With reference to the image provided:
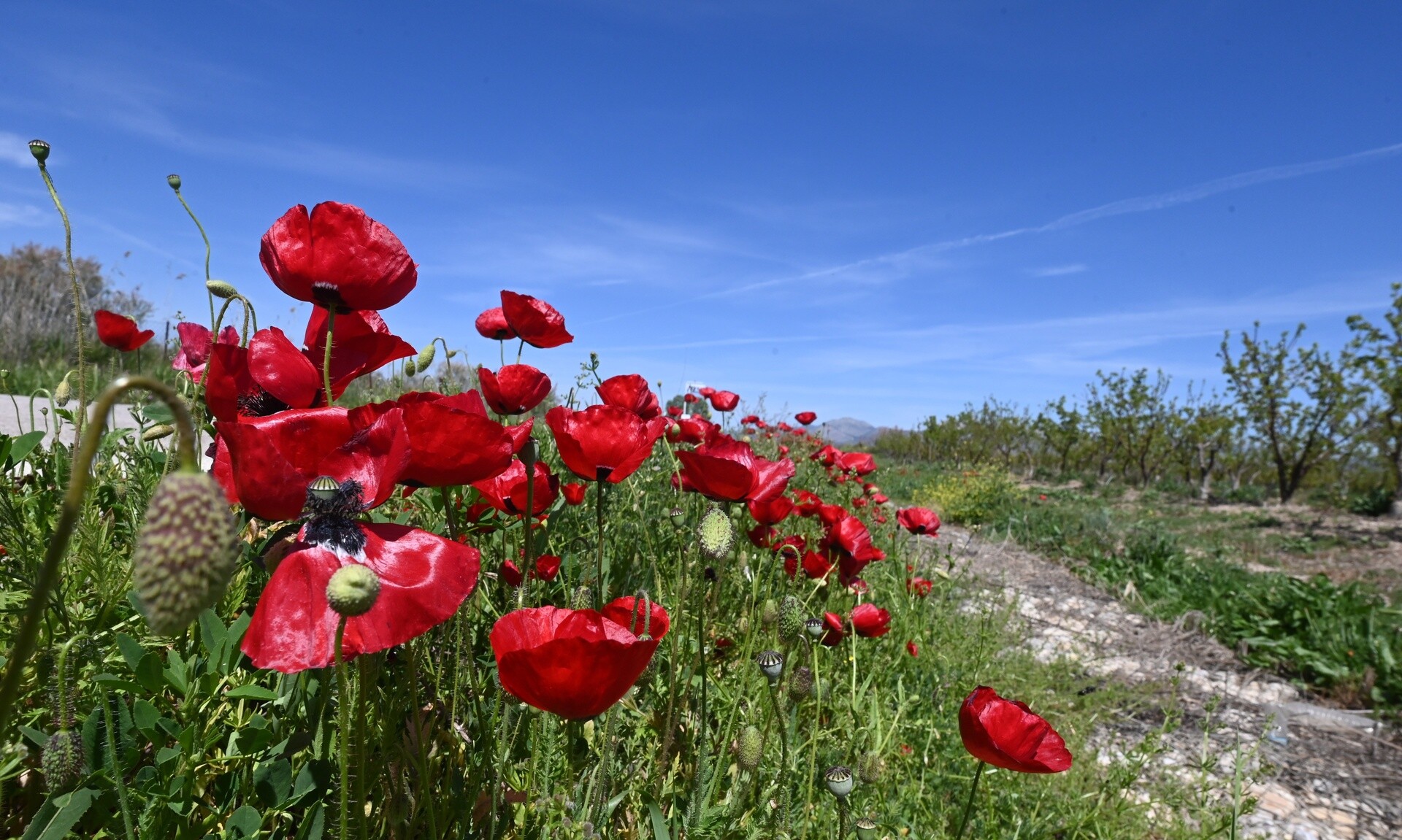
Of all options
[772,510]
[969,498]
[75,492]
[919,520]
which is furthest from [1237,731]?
[969,498]

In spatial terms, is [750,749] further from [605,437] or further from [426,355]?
[426,355]

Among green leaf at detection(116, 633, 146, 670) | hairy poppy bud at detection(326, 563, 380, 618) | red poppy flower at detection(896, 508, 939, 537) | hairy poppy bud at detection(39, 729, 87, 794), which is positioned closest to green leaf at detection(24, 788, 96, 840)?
hairy poppy bud at detection(39, 729, 87, 794)

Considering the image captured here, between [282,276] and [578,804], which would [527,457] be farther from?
[578,804]

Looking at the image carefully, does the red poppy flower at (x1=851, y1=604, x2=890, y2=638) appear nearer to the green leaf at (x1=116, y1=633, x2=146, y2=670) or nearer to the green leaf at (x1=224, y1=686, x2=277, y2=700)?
the green leaf at (x1=224, y1=686, x2=277, y2=700)

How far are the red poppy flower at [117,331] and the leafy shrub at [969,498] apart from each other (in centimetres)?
932

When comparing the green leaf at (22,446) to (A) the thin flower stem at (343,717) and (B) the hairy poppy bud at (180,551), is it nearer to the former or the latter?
(A) the thin flower stem at (343,717)

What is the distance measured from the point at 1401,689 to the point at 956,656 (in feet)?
9.31

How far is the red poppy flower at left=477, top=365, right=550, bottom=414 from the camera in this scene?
53.3 inches

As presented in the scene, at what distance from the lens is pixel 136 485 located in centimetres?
149

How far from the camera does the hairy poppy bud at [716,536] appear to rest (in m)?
1.14

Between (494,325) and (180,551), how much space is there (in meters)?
1.60

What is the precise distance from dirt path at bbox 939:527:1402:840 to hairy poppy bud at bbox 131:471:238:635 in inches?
64.4

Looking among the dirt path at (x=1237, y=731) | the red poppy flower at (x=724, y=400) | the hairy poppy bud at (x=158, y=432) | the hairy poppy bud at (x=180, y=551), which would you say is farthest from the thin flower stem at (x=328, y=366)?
the red poppy flower at (x=724, y=400)

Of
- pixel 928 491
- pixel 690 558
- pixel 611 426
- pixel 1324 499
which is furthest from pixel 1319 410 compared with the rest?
pixel 611 426
